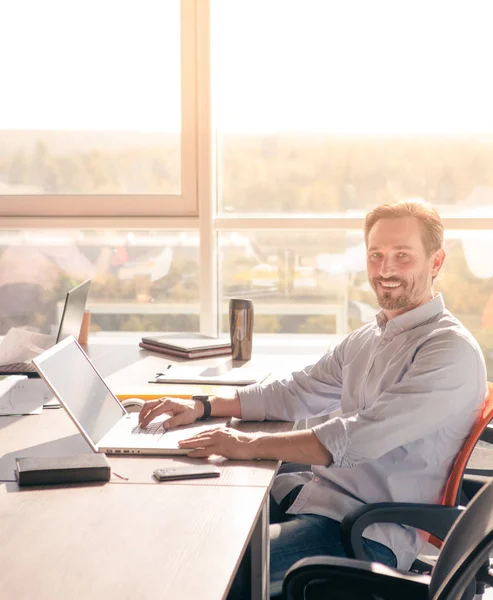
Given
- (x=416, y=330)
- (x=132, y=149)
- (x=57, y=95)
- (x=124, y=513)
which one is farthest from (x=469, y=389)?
(x=57, y=95)

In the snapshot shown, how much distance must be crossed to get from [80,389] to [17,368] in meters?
0.92

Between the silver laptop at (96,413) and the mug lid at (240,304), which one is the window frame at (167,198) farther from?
the silver laptop at (96,413)

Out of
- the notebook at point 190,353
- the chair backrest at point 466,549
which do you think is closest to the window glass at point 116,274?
the notebook at point 190,353

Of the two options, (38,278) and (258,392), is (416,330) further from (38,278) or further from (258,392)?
(38,278)

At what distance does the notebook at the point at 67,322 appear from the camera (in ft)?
8.91

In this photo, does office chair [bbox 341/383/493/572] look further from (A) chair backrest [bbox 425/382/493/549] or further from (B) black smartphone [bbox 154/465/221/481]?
(B) black smartphone [bbox 154/465/221/481]

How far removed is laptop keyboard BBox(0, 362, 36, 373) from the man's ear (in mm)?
1388

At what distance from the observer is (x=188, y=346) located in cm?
324

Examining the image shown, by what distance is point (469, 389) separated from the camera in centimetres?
204

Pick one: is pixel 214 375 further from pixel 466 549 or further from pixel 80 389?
pixel 466 549

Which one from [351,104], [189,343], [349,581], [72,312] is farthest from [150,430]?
[351,104]

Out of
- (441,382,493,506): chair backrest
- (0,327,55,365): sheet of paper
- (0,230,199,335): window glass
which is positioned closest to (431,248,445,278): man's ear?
(441,382,493,506): chair backrest

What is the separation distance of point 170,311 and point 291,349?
2.00ft

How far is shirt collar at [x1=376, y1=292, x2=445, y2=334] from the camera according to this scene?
88.4 inches
